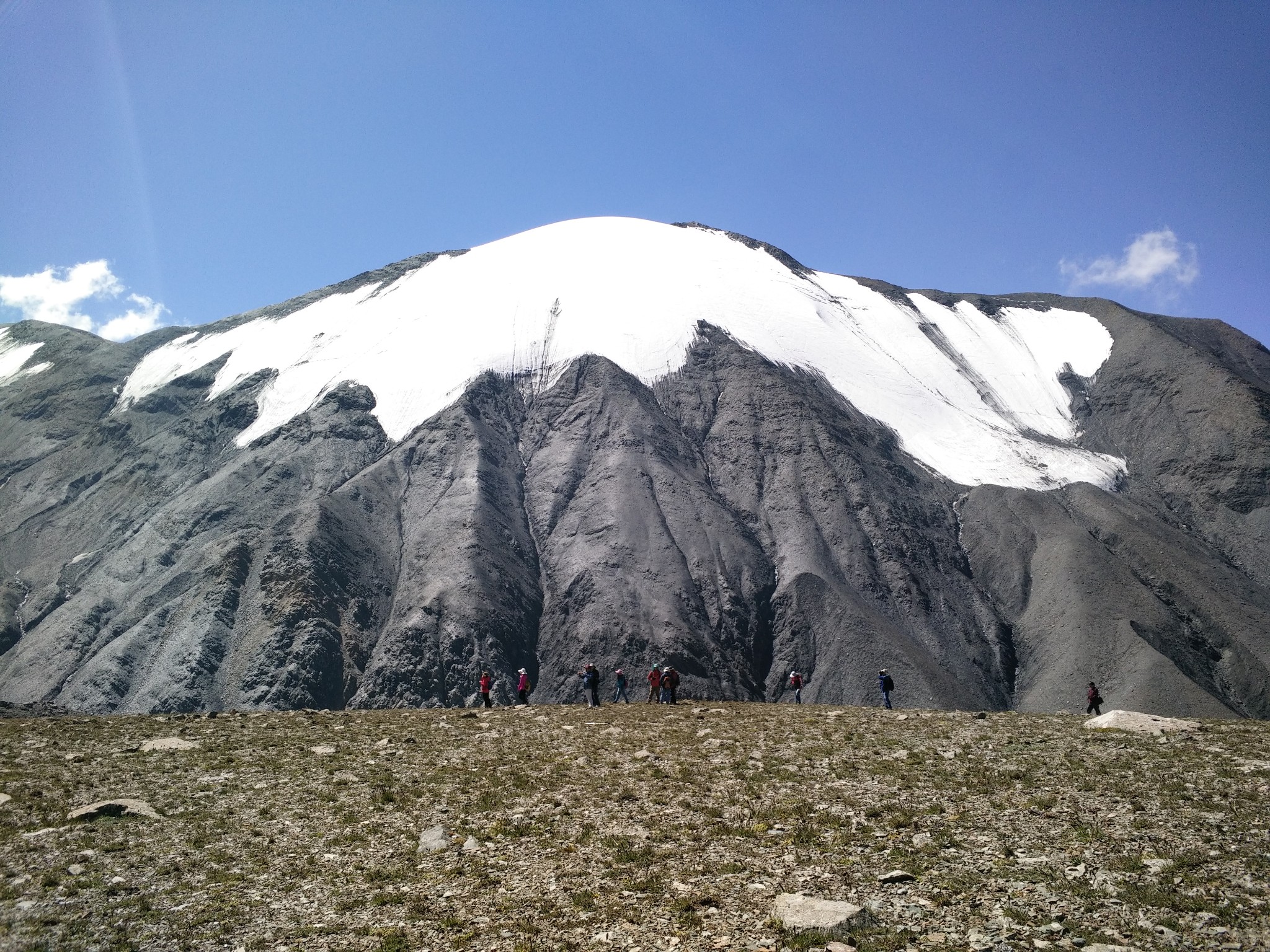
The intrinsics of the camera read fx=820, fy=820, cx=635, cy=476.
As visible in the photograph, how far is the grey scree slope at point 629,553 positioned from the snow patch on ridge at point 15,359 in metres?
25.9

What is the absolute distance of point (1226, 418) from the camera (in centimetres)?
9075

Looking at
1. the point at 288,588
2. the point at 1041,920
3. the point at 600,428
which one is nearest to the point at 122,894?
the point at 1041,920

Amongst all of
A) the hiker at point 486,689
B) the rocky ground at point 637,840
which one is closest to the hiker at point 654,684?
the hiker at point 486,689

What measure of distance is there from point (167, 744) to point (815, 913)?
67.7 ft

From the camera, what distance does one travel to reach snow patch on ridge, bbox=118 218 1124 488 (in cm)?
9394

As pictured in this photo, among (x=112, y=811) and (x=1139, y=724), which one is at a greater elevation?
(x=1139, y=724)

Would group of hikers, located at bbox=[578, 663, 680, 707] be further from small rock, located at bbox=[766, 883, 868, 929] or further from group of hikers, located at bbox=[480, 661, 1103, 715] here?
small rock, located at bbox=[766, 883, 868, 929]

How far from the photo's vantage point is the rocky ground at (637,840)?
11750 millimetres

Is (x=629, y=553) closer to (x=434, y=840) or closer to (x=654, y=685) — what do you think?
(x=654, y=685)

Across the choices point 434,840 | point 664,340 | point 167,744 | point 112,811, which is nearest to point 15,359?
point 664,340

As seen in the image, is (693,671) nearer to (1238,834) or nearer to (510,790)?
(510,790)

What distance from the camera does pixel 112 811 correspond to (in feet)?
57.3

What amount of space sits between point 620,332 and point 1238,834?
8907cm

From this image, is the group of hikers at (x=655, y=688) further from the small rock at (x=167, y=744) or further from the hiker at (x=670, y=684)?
the small rock at (x=167, y=744)
